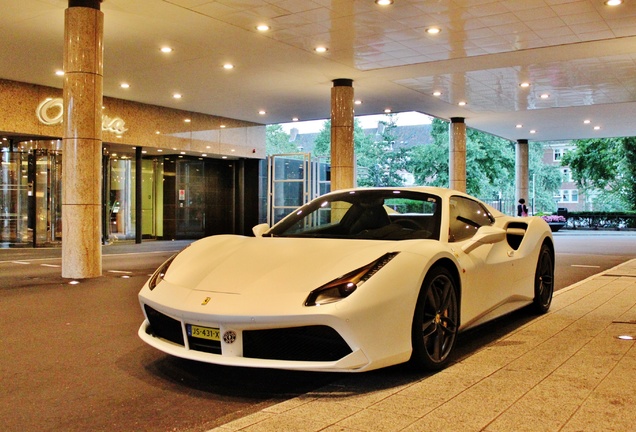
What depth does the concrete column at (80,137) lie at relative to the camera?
1013cm

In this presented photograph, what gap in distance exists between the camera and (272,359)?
361 cm

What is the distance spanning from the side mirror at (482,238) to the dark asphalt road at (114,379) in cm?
81

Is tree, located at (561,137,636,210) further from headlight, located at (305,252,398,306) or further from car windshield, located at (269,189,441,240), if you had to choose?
headlight, located at (305,252,398,306)

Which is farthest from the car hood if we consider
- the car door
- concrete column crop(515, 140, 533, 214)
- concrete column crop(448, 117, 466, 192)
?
concrete column crop(515, 140, 533, 214)

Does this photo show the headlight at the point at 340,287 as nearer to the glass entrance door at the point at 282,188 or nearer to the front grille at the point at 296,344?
the front grille at the point at 296,344

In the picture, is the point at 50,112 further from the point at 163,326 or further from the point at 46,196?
the point at 163,326

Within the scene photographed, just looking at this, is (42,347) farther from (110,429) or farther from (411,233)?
(411,233)

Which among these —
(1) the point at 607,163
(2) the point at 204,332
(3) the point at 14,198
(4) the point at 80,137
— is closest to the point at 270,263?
(2) the point at 204,332

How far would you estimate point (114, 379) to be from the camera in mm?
4078

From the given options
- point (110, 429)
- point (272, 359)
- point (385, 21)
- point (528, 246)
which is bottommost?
point (110, 429)

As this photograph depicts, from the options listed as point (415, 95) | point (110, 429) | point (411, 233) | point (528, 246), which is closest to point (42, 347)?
point (110, 429)

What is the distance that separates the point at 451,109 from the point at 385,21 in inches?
482

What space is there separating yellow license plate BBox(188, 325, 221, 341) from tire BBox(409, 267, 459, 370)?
124cm

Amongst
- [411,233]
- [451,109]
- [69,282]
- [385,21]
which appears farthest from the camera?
[451,109]
